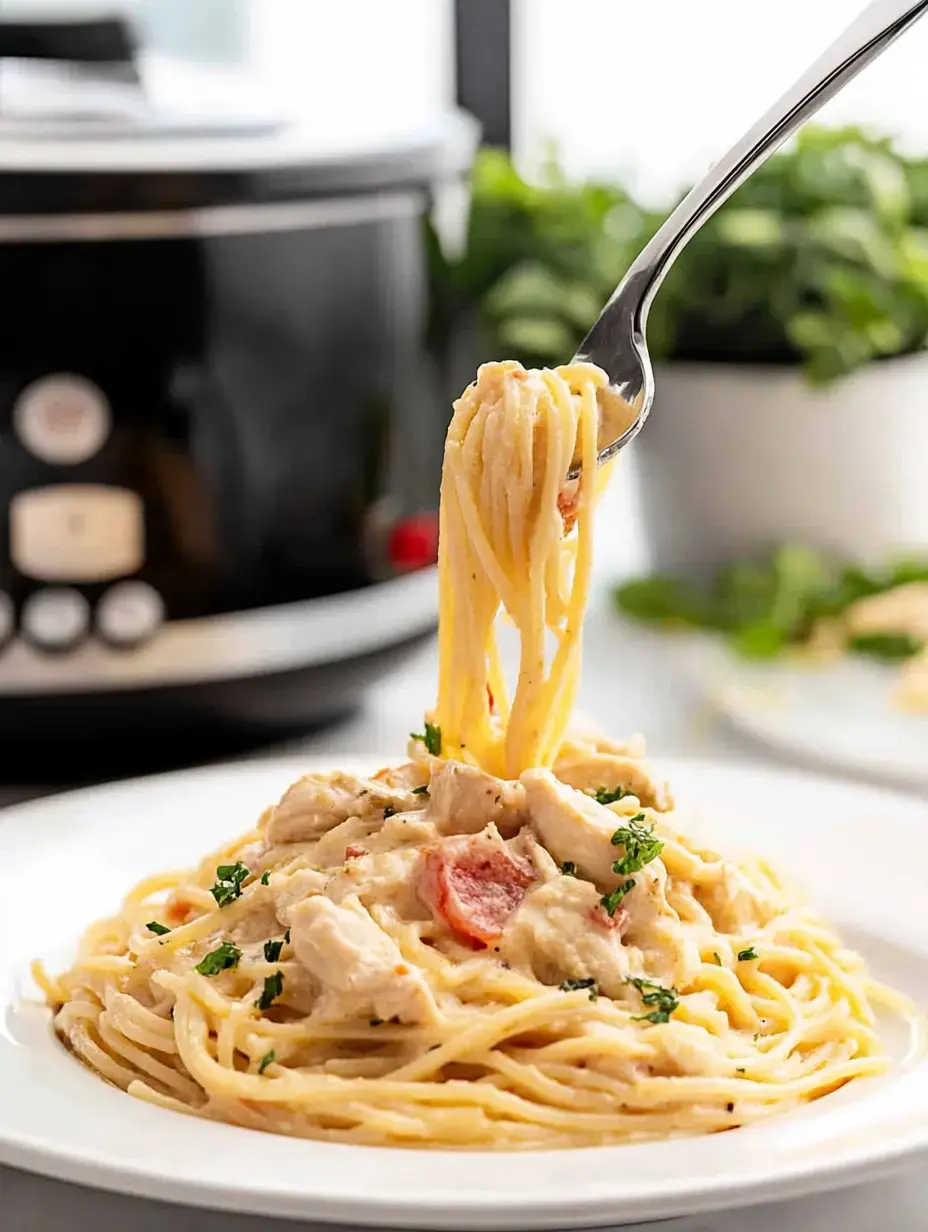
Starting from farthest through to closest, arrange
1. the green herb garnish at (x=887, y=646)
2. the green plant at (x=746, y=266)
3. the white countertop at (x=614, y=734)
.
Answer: the green plant at (x=746, y=266), the green herb garnish at (x=887, y=646), the white countertop at (x=614, y=734)

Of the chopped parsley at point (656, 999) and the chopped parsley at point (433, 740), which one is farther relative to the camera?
the chopped parsley at point (433, 740)

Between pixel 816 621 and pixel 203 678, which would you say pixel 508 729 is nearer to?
pixel 203 678

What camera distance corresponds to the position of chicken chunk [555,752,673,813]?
1882mm

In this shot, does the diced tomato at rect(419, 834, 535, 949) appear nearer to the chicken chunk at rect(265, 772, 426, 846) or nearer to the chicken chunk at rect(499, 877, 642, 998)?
the chicken chunk at rect(499, 877, 642, 998)

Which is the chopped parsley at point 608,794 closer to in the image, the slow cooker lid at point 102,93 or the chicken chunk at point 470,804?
the chicken chunk at point 470,804

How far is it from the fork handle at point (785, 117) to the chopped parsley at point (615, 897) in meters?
0.59

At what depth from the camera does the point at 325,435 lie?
261 centimetres

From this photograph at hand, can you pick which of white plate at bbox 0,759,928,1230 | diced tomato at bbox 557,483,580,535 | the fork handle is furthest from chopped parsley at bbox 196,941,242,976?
the fork handle

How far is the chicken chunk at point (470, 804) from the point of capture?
1755 millimetres

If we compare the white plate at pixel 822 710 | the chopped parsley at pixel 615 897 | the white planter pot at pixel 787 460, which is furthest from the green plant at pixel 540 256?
the chopped parsley at pixel 615 897

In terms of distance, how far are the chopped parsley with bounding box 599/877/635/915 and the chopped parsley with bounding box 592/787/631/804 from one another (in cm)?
13

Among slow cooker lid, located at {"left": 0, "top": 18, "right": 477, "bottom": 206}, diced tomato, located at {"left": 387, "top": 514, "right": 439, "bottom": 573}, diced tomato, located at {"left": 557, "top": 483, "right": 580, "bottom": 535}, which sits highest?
slow cooker lid, located at {"left": 0, "top": 18, "right": 477, "bottom": 206}

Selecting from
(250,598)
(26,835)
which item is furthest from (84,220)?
(26,835)

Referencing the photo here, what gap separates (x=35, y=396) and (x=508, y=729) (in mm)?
922
